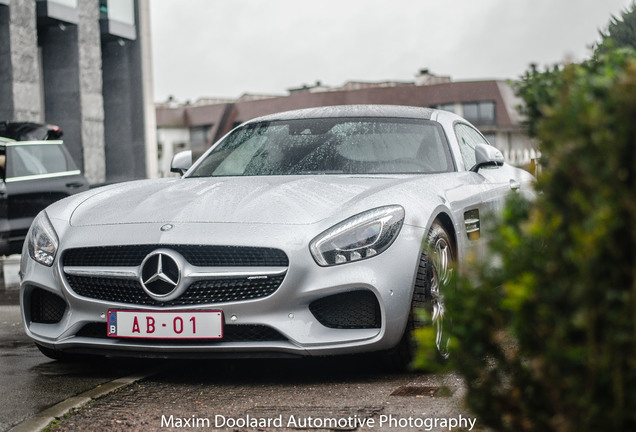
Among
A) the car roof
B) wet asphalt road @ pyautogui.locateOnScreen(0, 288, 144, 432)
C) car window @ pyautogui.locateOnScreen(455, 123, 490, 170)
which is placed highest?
the car roof

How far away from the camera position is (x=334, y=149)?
608 cm

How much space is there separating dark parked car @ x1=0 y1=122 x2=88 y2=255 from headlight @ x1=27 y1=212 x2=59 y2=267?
6.05 meters

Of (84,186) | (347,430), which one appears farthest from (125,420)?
(84,186)

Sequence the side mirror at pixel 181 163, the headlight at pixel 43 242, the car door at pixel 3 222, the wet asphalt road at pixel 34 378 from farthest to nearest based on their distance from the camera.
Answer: the car door at pixel 3 222, the side mirror at pixel 181 163, the headlight at pixel 43 242, the wet asphalt road at pixel 34 378

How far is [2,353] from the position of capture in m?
5.92

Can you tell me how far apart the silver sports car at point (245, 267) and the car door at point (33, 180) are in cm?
612

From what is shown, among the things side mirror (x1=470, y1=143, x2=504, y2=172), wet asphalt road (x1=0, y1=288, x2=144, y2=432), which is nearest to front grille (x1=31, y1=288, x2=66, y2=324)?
wet asphalt road (x1=0, y1=288, x2=144, y2=432)

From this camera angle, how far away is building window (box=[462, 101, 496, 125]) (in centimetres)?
7119

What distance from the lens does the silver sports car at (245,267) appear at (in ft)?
15.2

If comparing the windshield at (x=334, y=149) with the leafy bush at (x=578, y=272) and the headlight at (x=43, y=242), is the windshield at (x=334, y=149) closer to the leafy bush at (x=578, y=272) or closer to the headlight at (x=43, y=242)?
the headlight at (x=43, y=242)

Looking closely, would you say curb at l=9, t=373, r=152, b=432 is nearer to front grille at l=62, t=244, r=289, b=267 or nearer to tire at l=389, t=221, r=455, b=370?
front grille at l=62, t=244, r=289, b=267

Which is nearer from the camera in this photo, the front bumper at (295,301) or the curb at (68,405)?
the curb at (68,405)

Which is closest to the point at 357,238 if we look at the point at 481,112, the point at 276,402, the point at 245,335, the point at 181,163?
the point at 245,335

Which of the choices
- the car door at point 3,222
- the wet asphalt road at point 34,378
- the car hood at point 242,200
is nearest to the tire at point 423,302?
the car hood at point 242,200
